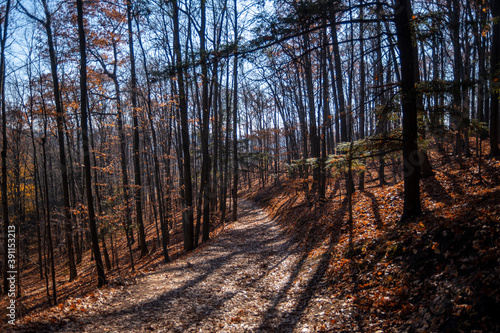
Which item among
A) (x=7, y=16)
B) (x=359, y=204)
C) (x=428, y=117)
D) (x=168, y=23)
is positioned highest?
(x=168, y=23)

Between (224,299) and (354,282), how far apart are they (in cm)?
303

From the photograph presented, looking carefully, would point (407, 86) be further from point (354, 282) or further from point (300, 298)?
point (300, 298)

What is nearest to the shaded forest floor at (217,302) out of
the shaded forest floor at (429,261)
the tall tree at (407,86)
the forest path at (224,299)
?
the forest path at (224,299)

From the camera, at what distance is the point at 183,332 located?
4793mm

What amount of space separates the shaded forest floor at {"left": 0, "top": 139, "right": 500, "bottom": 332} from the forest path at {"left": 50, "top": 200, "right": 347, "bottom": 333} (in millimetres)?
28

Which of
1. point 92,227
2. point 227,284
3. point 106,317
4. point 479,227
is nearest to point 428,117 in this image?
point 479,227

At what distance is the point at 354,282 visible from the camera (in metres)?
5.55

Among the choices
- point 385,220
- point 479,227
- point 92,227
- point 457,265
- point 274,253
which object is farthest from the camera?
point 274,253

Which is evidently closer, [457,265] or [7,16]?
[457,265]

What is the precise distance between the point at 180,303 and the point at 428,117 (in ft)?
26.7

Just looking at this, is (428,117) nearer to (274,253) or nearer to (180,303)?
(274,253)

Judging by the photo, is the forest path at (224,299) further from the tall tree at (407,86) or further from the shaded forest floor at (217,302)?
the tall tree at (407,86)

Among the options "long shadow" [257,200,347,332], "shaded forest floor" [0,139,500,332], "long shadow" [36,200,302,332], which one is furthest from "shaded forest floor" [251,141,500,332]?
"long shadow" [36,200,302,332]

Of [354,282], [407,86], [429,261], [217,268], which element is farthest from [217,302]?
[407,86]
